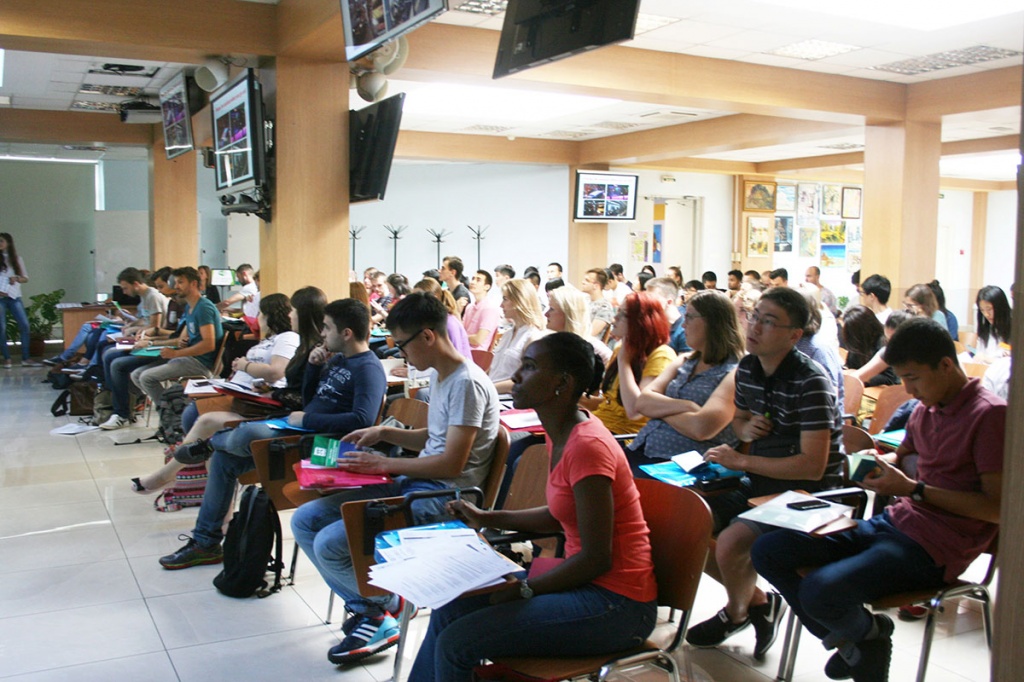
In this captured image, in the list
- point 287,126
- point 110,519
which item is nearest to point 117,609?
point 110,519

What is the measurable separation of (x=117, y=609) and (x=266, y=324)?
2141mm

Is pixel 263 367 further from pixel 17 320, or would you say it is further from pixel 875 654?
pixel 17 320

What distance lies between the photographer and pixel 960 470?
2.58 m

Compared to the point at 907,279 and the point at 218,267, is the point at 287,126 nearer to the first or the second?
the point at 907,279

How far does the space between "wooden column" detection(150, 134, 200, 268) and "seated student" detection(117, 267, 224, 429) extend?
5039mm

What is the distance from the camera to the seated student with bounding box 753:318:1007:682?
2.51 m

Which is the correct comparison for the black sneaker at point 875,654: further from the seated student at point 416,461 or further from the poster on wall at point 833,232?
the poster on wall at point 833,232

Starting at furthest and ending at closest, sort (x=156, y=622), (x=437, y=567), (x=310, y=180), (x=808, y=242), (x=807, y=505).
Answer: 1. (x=808, y=242)
2. (x=310, y=180)
3. (x=156, y=622)
4. (x=807, y=505)
5. (x=437, y=567)

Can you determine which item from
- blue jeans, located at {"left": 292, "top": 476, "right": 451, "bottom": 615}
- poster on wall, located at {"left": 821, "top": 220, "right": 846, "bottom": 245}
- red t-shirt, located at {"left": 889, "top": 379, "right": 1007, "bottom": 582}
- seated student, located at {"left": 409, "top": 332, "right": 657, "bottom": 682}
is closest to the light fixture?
blue jeans, located at {"left": 292, "top": 476, "right": 451, "bottom": 615}

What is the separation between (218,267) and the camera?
674 inches

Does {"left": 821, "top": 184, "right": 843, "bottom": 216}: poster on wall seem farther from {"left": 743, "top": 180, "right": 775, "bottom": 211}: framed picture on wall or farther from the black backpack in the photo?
the black backpack

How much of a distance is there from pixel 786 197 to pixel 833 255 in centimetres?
197

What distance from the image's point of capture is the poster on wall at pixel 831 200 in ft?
62.0

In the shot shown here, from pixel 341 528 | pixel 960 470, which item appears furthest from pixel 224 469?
pixel 960 470
